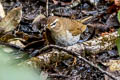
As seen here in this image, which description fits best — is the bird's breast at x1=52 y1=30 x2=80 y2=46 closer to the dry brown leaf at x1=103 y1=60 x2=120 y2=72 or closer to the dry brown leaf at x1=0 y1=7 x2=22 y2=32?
the dry brown leaf at x1=0 y1=7 x2=22 y2=32

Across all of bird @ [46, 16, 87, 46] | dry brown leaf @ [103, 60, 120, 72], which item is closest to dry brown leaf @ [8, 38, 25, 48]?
bird @ [46, 16, 87, 46]

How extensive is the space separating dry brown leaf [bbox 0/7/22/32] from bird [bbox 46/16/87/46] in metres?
0.59

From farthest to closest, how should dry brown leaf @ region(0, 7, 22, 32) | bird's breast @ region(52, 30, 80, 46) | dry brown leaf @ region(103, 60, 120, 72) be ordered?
bird's breast @ region(52, 30, 80, 46), dry brown leaf @ region(0, 7, 22, 32), dry brown leaf @ region(103, 60, 120, 72)

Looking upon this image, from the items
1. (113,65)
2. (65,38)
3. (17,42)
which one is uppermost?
(17,42)

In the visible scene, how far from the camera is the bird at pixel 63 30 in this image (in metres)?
5.08

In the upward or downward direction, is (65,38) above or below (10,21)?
below

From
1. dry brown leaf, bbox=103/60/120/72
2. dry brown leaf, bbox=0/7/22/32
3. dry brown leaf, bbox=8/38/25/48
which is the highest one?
dry brown leaf, bbox=0/7/22/32

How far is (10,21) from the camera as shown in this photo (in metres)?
4.96

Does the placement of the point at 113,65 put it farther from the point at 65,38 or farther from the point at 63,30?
the point at 63,30

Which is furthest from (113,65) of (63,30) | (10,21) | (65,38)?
(10,21)

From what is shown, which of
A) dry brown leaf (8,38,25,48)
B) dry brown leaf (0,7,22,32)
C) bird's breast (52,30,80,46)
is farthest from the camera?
bird's breast (52,30,80,46)

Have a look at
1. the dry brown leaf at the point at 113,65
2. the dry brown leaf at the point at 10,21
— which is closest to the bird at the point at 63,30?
the dry brown leaf at the point at 10,21

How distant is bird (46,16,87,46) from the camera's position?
5.08m

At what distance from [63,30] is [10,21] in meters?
1.05
